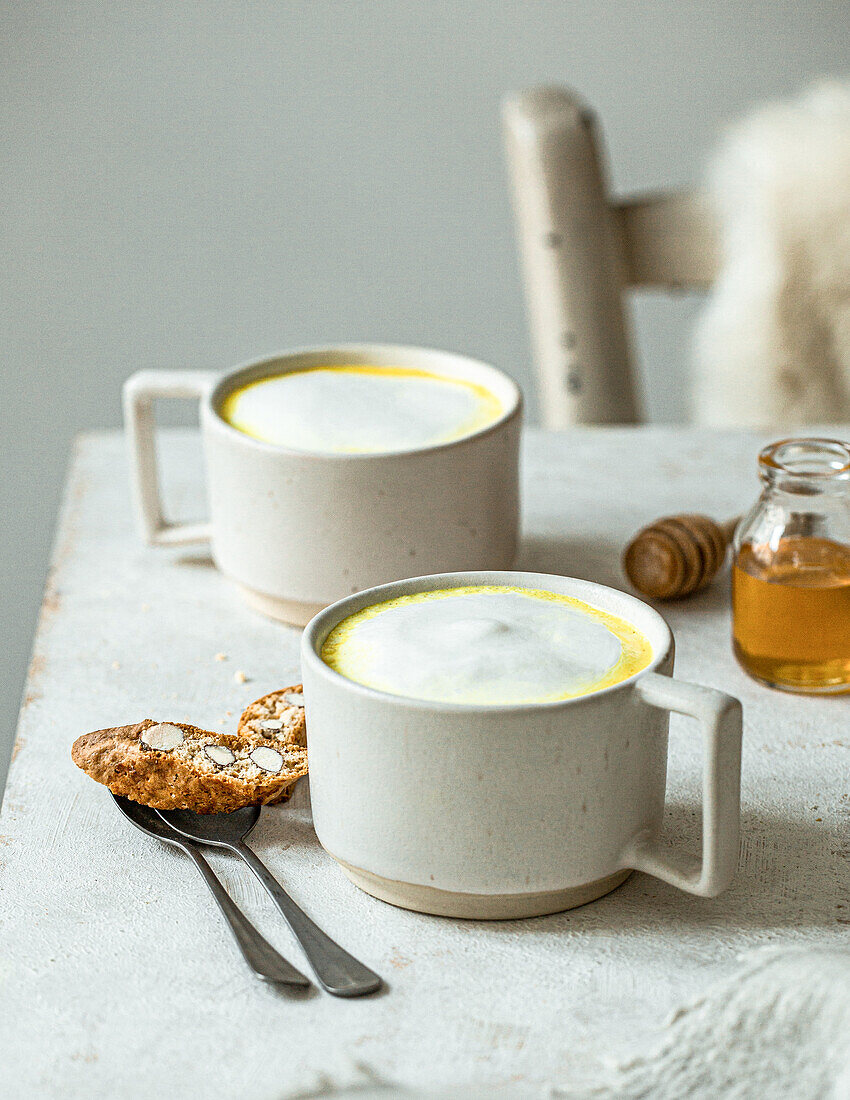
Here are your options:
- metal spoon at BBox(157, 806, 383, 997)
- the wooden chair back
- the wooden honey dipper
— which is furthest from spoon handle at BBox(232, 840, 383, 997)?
the wooden chair back

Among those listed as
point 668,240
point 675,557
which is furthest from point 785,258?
point 675,557

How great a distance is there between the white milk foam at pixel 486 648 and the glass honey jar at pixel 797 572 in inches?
6.3

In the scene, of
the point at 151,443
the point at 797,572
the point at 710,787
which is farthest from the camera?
the point at 151,443

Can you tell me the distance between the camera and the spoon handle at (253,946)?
1.46ft

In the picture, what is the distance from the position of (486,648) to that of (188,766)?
15 cm

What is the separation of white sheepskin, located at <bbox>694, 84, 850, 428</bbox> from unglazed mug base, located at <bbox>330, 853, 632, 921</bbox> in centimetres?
75

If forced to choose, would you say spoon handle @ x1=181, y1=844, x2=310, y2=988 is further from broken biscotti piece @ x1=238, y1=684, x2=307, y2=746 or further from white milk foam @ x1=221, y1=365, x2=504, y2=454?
white milk foam @ x1=221, y1=365, x2=504, y2=454

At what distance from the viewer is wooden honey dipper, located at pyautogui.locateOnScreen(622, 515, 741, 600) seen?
0.73 metres

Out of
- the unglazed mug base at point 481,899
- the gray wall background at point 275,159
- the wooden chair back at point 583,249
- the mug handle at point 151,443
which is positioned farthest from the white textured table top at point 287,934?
the gray wall background at point 275,159

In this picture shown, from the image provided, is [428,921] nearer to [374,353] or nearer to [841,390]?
[374,353]

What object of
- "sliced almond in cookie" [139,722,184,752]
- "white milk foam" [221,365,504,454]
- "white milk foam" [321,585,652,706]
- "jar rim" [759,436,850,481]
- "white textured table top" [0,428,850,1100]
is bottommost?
"white textured table top" [0,428,850,1100]

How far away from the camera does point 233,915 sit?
0.48 m

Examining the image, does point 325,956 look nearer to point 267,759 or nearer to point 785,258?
point 267,759

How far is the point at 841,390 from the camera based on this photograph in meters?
1.21
